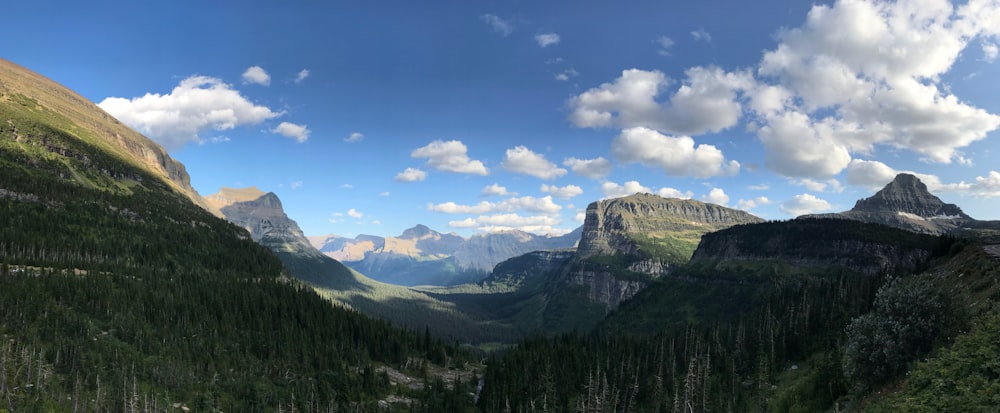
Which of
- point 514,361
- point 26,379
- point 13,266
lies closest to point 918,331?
point 514,361

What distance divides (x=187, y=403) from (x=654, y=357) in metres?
156

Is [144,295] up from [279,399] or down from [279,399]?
up

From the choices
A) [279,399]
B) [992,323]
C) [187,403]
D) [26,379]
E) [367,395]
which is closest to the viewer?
[992,323]

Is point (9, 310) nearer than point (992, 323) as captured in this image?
No

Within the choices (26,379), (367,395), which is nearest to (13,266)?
(26,379)

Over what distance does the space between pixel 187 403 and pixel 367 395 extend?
185 ft

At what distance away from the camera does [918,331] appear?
65.6 m

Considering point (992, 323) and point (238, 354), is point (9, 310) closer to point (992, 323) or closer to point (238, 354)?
point (238, 354)

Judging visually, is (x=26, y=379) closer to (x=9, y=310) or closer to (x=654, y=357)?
(x=9, y=310)

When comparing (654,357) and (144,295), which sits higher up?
(144,295)

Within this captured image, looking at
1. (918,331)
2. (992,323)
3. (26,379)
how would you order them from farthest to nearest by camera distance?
(26,379) → (918,331) → (992,323)

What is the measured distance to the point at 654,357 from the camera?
183 meters

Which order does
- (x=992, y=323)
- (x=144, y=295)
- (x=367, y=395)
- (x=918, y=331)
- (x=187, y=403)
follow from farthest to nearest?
1. (x=144, y=295)
2. (x=367, y=395)
3. (x=187, y=403)
4. (x=918, y=331)
5. (x=992, y=323)

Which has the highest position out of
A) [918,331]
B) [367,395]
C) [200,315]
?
[918,331]
